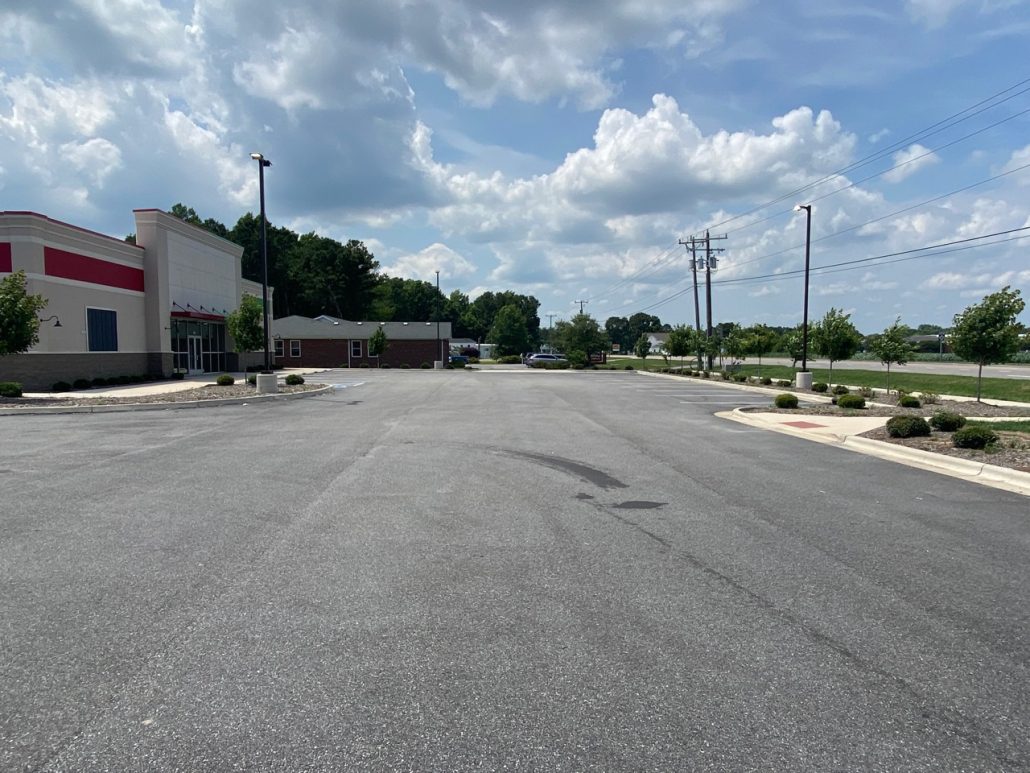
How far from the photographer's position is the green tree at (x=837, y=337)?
98.7 feet

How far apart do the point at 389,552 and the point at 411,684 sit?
240 centimetres

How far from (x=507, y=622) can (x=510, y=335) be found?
9788 cm

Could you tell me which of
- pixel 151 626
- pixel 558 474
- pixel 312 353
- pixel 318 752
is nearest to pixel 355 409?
pixel 558 474

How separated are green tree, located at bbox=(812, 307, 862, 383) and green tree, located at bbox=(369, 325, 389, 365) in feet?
129

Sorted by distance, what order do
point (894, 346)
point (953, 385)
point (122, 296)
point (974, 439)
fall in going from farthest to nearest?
point (953, 385) < point (122, 296) < point (894, 346) < point (974, 439)

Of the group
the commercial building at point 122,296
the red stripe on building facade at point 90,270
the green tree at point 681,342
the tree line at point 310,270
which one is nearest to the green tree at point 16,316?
the commercial building at point 122,296

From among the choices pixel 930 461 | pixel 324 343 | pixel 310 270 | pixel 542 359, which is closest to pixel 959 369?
pixel 542 359

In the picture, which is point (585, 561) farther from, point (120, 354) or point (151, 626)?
point (120, 354)

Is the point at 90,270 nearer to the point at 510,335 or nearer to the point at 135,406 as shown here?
the point at 135,406

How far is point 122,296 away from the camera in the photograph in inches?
1204

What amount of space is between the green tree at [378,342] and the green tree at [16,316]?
39.1 metres

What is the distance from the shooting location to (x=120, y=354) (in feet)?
99.1

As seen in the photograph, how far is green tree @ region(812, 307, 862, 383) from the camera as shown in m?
30.1

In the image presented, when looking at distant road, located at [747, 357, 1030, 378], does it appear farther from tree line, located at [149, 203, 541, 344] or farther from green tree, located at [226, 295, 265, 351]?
tree line, located at [149, 203, 541, 344]
